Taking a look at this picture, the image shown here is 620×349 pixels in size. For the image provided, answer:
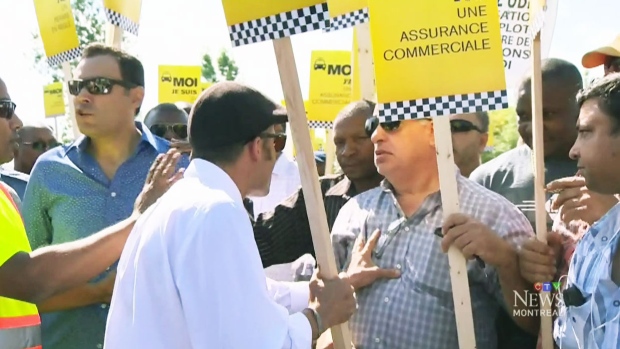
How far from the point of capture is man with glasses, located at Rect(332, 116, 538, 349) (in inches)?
111

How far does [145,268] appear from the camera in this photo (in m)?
2.19

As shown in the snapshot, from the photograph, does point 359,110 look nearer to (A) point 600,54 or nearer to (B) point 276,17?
(A) point 600,54

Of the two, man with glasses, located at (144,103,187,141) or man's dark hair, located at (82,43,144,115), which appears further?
man with glasses, located at (144,103,187,141)

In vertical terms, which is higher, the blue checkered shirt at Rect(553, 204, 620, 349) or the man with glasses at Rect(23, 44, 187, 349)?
the man with glasses at Rect(23, 44, 187, 349)

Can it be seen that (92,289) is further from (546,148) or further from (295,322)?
(546,148)

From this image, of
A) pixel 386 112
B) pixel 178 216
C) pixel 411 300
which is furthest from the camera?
pixel 411 300

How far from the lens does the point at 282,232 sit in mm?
3805

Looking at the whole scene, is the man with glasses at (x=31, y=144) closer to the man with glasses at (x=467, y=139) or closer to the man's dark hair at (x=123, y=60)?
the man's dark hair at (x=123, y=60)

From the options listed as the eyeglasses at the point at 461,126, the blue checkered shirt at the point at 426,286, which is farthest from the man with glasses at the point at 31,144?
the blue checkered shirt at the point at 426,286

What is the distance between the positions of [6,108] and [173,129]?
9.04ft

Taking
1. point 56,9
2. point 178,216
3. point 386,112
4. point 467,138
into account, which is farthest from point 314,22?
point 56,9

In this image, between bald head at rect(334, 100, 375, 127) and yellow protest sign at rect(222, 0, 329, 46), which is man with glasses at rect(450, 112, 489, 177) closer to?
bald head at rect(334, 100, 375, 127)

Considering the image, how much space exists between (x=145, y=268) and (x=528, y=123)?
216cm

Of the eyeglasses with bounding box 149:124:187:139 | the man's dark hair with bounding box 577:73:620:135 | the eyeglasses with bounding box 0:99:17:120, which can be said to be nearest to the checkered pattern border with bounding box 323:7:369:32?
the eyeglasses with bounding box 0:99:17:120
